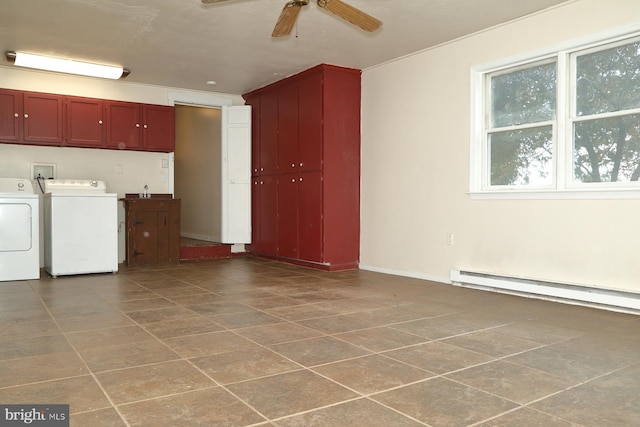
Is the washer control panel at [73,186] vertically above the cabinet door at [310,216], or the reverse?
the washer control panel at [73,186]

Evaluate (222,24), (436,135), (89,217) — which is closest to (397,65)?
(436,135)

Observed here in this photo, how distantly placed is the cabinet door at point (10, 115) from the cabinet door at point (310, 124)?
131 inches

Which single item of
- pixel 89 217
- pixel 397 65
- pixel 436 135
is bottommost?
pixel 89 217

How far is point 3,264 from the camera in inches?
192

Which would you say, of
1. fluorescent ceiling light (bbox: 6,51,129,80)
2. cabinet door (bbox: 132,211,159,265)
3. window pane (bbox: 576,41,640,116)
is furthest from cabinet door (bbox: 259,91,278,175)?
window pane (bbox: 576,41,640,116)

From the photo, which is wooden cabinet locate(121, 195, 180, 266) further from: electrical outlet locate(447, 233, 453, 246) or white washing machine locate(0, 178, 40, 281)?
electrical outlet locate(447, 233, 453, 246)

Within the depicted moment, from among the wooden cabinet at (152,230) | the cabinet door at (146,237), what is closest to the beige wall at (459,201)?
the wooden cabinet at (152,230)

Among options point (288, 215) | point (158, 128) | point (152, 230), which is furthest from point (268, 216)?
point (158, 128)

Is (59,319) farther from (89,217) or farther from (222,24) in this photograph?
(222,24)

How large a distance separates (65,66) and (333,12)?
12.9 ft

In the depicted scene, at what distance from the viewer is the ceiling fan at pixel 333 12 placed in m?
3.02

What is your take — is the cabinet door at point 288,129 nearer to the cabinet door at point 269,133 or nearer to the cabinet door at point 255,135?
the cabinet door at point 269,133

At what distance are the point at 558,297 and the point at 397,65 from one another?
3.04 metres

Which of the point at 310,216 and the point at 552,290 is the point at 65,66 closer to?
the point at 310,216
